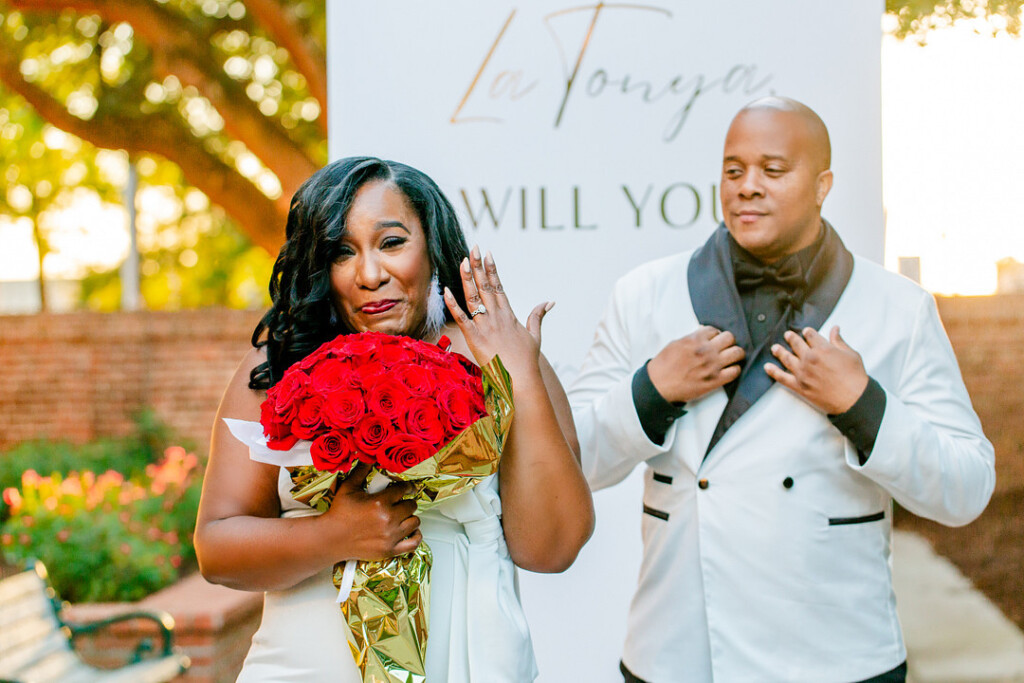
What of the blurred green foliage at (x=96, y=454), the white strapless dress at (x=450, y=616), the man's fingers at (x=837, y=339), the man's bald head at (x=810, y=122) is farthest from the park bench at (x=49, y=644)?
the man's bald head at (x=810, y=122)

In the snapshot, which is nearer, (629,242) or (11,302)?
(629,242)

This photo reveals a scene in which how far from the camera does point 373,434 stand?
1370 mm

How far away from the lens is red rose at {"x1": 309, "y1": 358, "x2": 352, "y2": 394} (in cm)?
140

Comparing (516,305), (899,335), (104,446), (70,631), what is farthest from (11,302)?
(899,335)

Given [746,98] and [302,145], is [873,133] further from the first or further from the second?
[302,145]

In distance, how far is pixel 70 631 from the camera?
3.98 m

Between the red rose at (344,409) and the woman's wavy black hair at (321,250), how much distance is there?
1.22ft

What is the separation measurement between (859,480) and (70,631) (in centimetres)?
335

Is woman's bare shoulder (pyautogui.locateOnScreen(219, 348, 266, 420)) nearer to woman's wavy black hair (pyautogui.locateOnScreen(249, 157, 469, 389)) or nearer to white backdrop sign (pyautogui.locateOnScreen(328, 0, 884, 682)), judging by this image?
woman's wavy black hair (pyautogui.locateOnScreen(249, 157, 469, 389))

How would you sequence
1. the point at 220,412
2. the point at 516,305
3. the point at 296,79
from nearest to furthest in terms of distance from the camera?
the point at 220,412
the point at 516,305
the point at 296,79

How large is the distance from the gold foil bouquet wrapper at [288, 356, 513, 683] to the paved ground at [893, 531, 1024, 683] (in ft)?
8.55

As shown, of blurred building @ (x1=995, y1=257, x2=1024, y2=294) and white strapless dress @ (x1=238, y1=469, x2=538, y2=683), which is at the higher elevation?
blurred building @ (x1=995, y1=257, x2=1024, y2=294)

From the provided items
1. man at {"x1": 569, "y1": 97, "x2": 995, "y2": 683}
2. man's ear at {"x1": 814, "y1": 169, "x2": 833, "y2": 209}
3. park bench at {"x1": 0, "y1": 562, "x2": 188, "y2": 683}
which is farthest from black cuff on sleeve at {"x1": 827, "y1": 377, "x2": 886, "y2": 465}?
park bench at {"x1": 0, "y1": 562, "x2": 188, "y2": 683}

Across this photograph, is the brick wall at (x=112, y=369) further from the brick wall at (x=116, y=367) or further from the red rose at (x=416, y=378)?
the red rose at (x=416, y=378)
